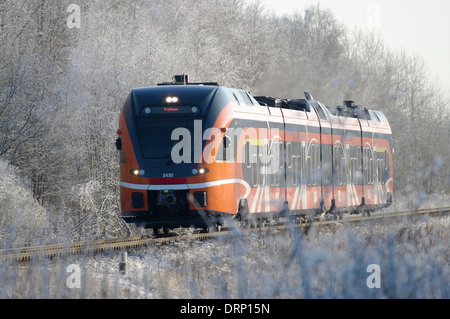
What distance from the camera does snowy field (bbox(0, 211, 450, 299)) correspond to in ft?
34.3

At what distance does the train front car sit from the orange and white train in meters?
0.02

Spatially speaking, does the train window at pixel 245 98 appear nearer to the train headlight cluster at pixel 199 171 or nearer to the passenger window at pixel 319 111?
the train headlight cluster at pixel 199 171

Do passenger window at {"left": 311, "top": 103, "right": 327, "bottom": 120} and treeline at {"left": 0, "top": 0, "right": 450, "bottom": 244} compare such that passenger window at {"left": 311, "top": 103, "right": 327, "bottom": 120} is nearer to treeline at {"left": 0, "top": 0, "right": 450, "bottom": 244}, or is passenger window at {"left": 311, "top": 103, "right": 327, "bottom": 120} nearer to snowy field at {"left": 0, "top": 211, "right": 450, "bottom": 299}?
treeline at {"left": 0, "top": 0, "right": 450, "bottom": 244}

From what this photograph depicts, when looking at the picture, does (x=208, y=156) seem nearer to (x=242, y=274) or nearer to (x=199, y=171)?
(x=199, y=171)

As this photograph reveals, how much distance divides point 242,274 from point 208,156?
16.7 feet

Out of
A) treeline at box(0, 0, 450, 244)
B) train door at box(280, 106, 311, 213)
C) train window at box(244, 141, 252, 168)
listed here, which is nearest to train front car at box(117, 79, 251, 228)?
train window at box(244, 141, 252, 168)

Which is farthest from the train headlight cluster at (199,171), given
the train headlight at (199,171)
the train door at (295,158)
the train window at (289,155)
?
the train window at (289,155)

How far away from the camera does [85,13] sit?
1298 inches

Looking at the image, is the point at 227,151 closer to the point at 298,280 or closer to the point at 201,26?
the point at 298,280

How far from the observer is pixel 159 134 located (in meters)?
16.9

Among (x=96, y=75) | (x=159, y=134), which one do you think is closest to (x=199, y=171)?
(x=159, y=134)
